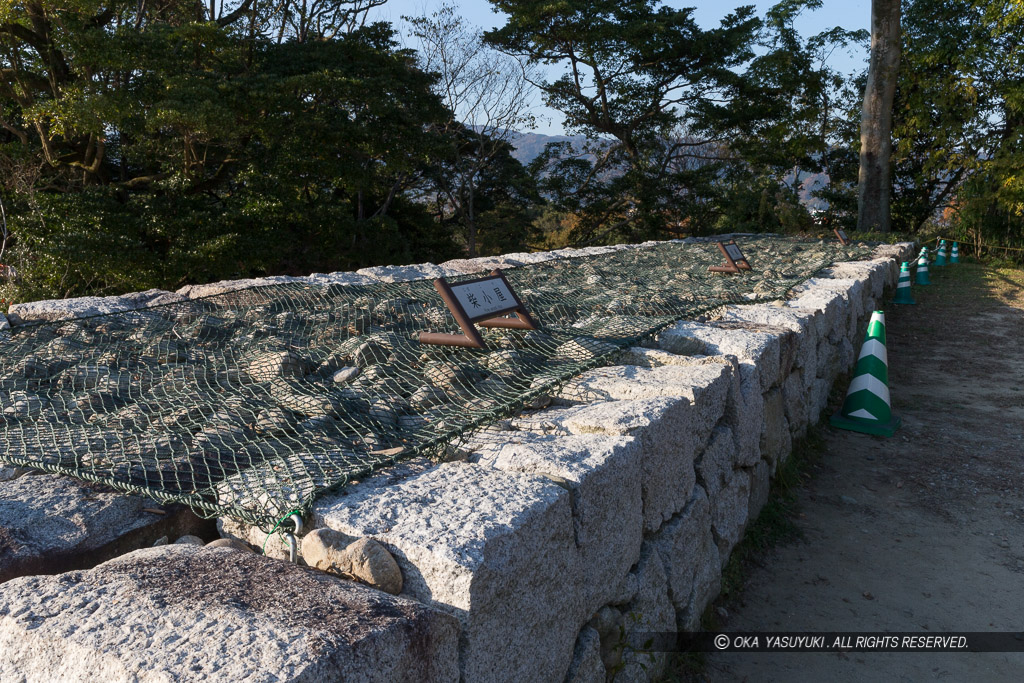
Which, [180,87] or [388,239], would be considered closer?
[180,87]

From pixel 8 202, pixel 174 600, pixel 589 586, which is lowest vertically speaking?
pixel 589 586

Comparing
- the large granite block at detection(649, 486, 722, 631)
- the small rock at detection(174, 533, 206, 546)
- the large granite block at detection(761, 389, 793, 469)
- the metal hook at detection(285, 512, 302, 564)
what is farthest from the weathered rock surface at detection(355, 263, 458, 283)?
the metal hook at detection(285, 512, 302, 564)

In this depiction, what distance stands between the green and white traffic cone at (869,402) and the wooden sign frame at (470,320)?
7.73 feet

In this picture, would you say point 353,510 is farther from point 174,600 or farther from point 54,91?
point 54,91

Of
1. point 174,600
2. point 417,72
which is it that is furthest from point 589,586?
point 417,72

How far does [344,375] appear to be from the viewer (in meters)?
2.70

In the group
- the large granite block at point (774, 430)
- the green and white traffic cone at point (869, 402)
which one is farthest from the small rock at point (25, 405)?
the green and white traffic cone at point (869, 402)

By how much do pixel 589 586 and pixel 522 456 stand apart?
34cm

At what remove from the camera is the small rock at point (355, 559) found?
1.30 meters

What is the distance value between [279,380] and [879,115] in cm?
1397

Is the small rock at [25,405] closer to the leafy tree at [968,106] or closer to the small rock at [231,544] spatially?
the small rock at [231,544]

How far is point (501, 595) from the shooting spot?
1.33 metres

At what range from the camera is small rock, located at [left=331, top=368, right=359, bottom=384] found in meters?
2.67

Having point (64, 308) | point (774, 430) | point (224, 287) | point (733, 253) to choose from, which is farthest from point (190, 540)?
point (733, 253)
